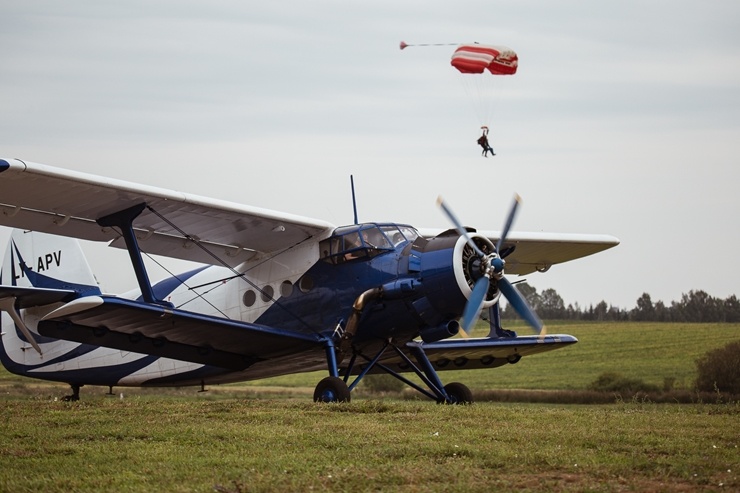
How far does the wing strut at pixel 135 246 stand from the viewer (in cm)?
1791

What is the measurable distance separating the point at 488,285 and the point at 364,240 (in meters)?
2.47

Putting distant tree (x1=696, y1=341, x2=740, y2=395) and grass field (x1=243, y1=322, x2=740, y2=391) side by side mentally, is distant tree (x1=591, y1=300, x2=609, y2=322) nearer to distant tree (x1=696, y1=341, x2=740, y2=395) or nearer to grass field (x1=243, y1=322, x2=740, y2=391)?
grass field (x1=243, y1=322, x2=740, y2=391)

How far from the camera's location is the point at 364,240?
17891 millimetres

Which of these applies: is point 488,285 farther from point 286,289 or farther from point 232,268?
point 232,268

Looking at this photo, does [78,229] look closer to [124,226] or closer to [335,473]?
[124,226]

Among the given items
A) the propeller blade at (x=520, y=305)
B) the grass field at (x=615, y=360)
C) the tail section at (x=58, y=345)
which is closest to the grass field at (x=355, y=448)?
the propeller blade at (x=520, y=305)

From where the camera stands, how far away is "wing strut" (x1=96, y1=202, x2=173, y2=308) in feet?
58.7

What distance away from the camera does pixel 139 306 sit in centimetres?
1703

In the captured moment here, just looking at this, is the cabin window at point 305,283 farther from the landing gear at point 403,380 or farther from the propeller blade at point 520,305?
the propeller blade at point 520,305

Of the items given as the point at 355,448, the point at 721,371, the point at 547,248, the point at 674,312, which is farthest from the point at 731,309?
the point at 355,448

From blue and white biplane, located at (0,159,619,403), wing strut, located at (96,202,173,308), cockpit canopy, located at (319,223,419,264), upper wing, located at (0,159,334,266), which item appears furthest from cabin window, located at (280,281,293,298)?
wing strut, located at (96,202,173,308)

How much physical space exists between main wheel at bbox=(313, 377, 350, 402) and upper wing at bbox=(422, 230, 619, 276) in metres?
7.13

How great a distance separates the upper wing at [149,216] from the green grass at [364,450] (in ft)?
12.6

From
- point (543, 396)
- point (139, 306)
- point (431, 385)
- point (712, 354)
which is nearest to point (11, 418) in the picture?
point (139, 306)
